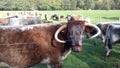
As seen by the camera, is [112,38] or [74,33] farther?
[112,38]

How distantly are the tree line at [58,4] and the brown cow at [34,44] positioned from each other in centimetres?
7235

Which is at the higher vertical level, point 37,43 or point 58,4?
point 37,43

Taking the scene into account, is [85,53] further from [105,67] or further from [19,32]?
[19,32]

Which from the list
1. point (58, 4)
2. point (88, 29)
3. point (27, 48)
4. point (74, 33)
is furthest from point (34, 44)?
point (58, 4)

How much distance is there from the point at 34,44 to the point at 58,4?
87.2 m

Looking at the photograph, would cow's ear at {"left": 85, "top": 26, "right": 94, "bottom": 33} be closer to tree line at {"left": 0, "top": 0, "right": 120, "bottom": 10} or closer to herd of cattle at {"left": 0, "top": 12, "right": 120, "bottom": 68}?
herd of cattle at {"left": 0, "top": 12, "right": 120, "bottom": 68}

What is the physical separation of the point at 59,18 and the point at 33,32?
32579mm

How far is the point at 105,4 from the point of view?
99.1 m

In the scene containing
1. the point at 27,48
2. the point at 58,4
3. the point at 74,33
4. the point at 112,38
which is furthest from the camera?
the point at 58,4

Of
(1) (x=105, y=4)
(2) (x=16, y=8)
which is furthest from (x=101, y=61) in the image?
(1) (x=105, y=4)

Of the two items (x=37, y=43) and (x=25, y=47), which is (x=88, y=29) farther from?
(x=25, y=47)

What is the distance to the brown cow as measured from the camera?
271 inches

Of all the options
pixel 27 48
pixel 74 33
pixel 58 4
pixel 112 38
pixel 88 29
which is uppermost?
pixel 74 33

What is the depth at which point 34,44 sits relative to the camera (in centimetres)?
696
